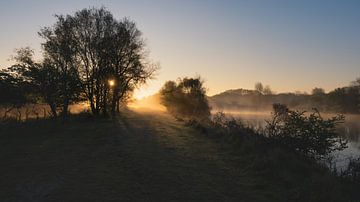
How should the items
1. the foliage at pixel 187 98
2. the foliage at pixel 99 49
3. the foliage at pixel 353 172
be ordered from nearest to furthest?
the foliage at pixel 353 172, the foliage at pixel 99 49, the foliage at pixel 187 98

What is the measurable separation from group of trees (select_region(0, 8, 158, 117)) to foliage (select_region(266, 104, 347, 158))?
2489cm

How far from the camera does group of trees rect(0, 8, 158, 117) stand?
4178cm

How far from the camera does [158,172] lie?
52.6 ft

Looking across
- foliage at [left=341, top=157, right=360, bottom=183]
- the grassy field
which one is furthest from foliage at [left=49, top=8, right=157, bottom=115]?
foliage at [left=341, top=157, right=360, bottom=183]

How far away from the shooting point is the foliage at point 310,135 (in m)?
20.8

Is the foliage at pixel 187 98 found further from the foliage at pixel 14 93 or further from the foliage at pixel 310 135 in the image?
the foliage at pixel 310 135

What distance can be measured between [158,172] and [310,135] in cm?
926

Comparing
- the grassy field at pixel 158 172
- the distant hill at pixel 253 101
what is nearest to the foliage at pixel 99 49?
the grassy field at pixel 158 172

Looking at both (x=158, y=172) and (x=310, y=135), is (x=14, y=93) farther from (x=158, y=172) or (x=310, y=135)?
(x=310, y=135)

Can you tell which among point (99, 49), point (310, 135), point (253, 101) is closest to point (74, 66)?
point (99, 49)

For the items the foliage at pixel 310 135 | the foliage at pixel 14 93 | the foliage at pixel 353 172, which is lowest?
the foliage at pixel 353 172

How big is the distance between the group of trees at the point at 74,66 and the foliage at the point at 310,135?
24893mm

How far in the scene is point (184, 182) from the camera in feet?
48.2

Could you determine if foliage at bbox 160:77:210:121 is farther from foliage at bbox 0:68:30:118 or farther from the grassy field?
the grassy field
